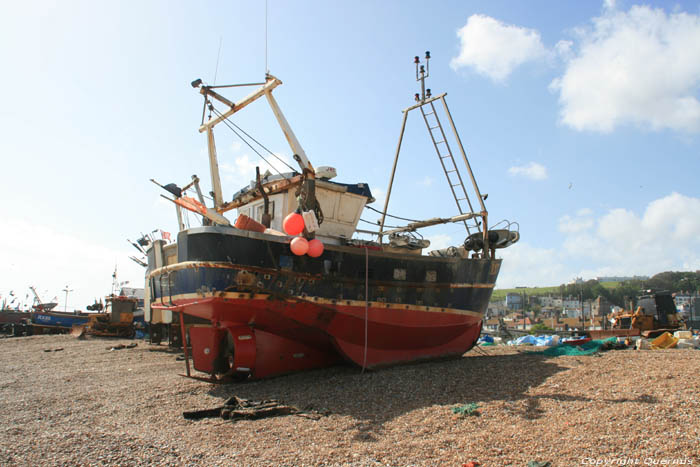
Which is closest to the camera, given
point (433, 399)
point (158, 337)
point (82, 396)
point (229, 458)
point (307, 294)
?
point (229, 458)

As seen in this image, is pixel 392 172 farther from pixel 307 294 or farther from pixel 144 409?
pixel 144 409

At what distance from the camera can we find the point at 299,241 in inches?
304

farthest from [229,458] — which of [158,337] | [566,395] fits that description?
[158,337]

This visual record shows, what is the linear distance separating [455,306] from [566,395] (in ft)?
16.1

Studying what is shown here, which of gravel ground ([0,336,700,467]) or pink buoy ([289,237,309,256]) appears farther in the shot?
pink buoy ([289,237,309,256])

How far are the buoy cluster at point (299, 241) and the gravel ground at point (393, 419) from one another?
7.92 ft

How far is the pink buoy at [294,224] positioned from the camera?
7.90 metres

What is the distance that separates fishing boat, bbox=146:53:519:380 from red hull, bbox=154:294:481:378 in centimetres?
2

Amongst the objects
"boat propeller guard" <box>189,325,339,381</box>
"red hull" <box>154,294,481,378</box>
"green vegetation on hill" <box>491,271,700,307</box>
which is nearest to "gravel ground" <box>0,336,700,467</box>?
"boat propeller guard" <box>189,325,339,381</box>

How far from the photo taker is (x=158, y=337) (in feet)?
55.5

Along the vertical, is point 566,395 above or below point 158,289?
below

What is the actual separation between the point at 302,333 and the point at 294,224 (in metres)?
2.56

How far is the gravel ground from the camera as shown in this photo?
428 centimetres

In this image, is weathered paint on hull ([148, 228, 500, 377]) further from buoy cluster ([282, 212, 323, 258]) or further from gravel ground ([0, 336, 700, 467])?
gravel ground ([0, 336, 700, 467])
